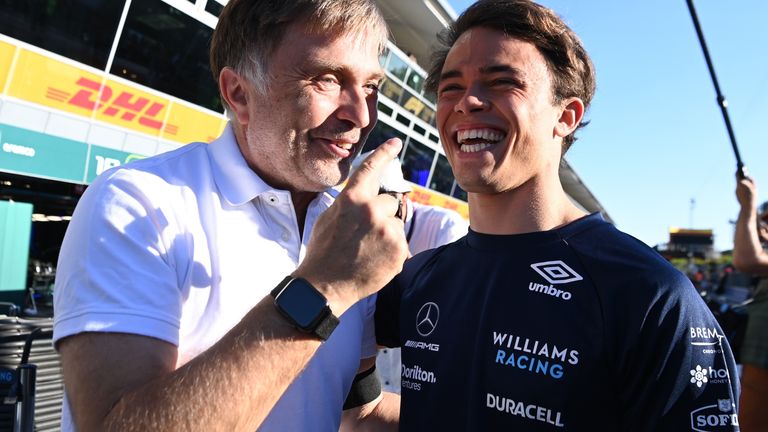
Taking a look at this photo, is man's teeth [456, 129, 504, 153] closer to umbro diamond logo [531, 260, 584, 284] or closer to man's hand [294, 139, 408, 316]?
umbro diamond logo [531, 260, 584, 284]

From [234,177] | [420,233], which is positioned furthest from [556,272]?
[420,233]

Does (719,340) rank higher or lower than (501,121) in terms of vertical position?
lower

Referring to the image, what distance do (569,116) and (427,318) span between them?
3.14ft

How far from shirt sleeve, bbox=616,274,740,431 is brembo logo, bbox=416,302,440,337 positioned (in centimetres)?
60

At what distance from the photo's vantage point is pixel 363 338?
2033mm

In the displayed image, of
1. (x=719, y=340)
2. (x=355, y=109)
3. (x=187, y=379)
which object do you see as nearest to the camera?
(x=187, y=379)

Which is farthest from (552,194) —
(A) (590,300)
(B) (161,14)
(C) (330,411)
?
(B) (161,14)

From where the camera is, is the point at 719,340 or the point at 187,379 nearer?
the point at 187,379

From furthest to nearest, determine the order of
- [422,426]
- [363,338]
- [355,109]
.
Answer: [363,338] < [355,109] < [422,426]

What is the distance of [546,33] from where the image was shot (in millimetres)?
1993

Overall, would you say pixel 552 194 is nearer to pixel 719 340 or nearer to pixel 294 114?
pixel 719 340

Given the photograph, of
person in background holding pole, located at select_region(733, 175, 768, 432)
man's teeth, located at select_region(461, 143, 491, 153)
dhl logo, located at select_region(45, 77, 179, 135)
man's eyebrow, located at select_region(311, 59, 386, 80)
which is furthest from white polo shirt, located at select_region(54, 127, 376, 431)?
dhl logo, located at select_region(45, 77, 179, 135)

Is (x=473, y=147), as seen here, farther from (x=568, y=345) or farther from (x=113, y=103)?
(x=113, y=103)

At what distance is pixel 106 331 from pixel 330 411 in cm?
78
